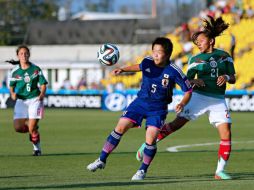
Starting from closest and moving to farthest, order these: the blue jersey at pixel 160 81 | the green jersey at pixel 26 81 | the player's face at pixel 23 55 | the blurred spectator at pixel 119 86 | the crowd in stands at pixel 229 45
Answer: the blue jersey at pixel 160 81 < the player's face at pixel 23 55 < the green jersey at pixel 26 81 < the crowd in stands at pixel 229 45 < the blurred spectator at pixel 119 86

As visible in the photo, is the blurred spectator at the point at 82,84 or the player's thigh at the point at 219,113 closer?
the player's thigh at the point at 219,113

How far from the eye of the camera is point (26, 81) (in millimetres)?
16875

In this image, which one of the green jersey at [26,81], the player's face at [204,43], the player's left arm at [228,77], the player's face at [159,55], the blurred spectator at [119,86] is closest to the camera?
the player's face at [159,55]

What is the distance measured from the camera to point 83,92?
37812 millimetres

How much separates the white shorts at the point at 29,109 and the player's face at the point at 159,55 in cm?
511

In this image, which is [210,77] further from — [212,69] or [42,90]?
[42,90]

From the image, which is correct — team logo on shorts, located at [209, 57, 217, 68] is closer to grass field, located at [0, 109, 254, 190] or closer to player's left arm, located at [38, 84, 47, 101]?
grass field, located at [0, 109, 254, 190]

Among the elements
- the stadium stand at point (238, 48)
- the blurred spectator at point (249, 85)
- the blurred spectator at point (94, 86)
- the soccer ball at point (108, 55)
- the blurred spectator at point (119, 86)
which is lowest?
the blurred spectator at point (94, 86)

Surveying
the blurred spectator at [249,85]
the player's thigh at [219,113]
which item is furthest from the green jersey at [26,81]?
the blurred spectator at [249,85]

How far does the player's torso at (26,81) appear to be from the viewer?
1686 cm

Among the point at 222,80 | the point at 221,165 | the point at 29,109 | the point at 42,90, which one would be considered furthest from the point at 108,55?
the point at 29,109

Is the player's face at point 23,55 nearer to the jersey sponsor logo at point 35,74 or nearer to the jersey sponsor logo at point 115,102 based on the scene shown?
the jersey sponsor logo at point 35,74

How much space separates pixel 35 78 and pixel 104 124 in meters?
10.6

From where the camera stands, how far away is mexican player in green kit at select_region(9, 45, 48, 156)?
16.8 m
